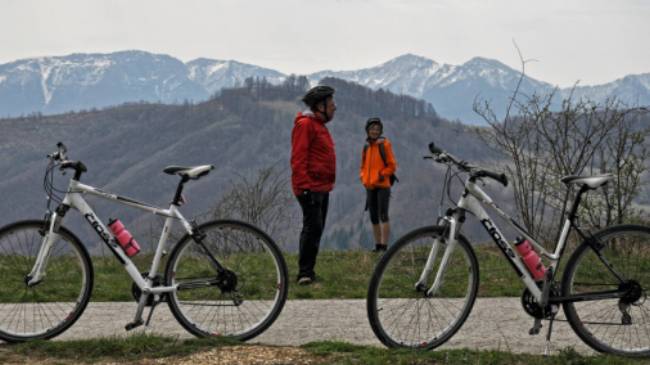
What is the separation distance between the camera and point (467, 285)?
5797 mm

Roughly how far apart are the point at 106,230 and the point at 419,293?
248cm

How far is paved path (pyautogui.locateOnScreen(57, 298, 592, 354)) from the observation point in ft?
19.6

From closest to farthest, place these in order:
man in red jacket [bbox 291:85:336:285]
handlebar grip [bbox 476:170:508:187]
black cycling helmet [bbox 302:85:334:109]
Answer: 1. handlebar grip [bbox 476:170:508:187]
2. black cycling helmet [bbox 302:85:334:109]
3. man in red jacket [bbox 291:85:336:285]

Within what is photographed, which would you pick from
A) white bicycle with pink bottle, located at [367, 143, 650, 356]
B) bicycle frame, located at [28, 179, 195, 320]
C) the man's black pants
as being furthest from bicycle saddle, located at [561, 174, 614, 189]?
the man's black pants

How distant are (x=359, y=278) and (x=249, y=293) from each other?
400 cm

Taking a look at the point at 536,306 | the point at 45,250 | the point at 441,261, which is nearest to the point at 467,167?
the point at 441,261

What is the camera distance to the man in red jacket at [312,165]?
8930mm

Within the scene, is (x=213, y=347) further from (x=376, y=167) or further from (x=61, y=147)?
(x=376, y=167)

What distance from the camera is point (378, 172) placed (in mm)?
12430

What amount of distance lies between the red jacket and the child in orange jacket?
121 inches

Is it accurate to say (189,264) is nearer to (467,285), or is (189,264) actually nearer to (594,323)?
(467,285)

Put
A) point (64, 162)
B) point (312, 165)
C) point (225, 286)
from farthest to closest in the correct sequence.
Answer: point (312, 165)
point (225, 286)
point (64, 162)

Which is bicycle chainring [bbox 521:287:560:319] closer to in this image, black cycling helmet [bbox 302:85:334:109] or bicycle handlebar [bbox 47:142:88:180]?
bicycle handlebar [bbox 47:142:88:180]

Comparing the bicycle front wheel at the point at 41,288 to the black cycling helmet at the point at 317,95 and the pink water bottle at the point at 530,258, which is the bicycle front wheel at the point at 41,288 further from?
the black cycling helmet at the point at 317,95
